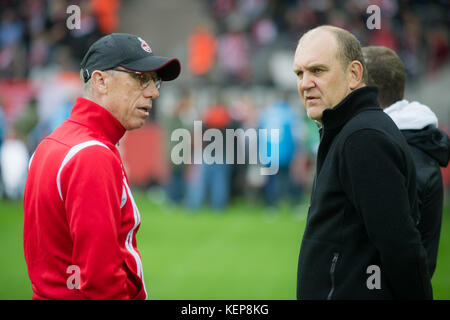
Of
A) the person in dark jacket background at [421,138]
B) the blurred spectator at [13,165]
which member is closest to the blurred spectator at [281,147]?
the blurred spectator at [13,165]

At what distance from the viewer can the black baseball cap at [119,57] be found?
8.69 ft

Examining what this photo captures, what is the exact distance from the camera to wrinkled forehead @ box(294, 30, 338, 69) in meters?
2.61

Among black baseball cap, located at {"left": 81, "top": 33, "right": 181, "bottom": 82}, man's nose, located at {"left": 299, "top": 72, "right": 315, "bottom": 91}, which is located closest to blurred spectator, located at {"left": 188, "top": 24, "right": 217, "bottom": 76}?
black baseball cap, located at {"left": 81, "top": 33, "right": 181, "bottom": 82}

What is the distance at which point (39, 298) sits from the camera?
101 inches

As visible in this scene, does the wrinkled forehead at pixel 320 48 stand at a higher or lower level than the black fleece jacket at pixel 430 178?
higher

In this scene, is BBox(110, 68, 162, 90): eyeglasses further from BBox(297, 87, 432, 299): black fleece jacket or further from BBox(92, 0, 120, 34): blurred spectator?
BBox(92, 0, 120, 34): blurred spectator

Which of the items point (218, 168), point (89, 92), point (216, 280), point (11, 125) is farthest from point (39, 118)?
point (89, 92)

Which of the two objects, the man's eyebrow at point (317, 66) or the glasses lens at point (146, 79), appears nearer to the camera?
the man's eyebrow at point (317, 66)

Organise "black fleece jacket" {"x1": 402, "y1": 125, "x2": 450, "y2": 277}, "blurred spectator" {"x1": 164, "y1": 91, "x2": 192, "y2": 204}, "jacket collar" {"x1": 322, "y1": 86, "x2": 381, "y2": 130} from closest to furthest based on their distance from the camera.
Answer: "jacket collar" {"x1": 322, "y1": 86, "x2": 381, "y2": 130}, "black fleece jacket" {"x1": 402, "y1": 125, "x2": 450, "y2": 277}, "blurred spectator" {"x1": 164, "y1": 91, "x2": 192, "y2": 204}

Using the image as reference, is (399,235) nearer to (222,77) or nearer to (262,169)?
(262,169)

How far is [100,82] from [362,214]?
1492mm

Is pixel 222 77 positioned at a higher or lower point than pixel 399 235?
higher

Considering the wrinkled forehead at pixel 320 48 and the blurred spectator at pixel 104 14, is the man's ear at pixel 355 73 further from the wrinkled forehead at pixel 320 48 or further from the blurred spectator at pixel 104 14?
the blurred spectator at pixel 104 14

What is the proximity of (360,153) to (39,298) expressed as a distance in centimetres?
173
